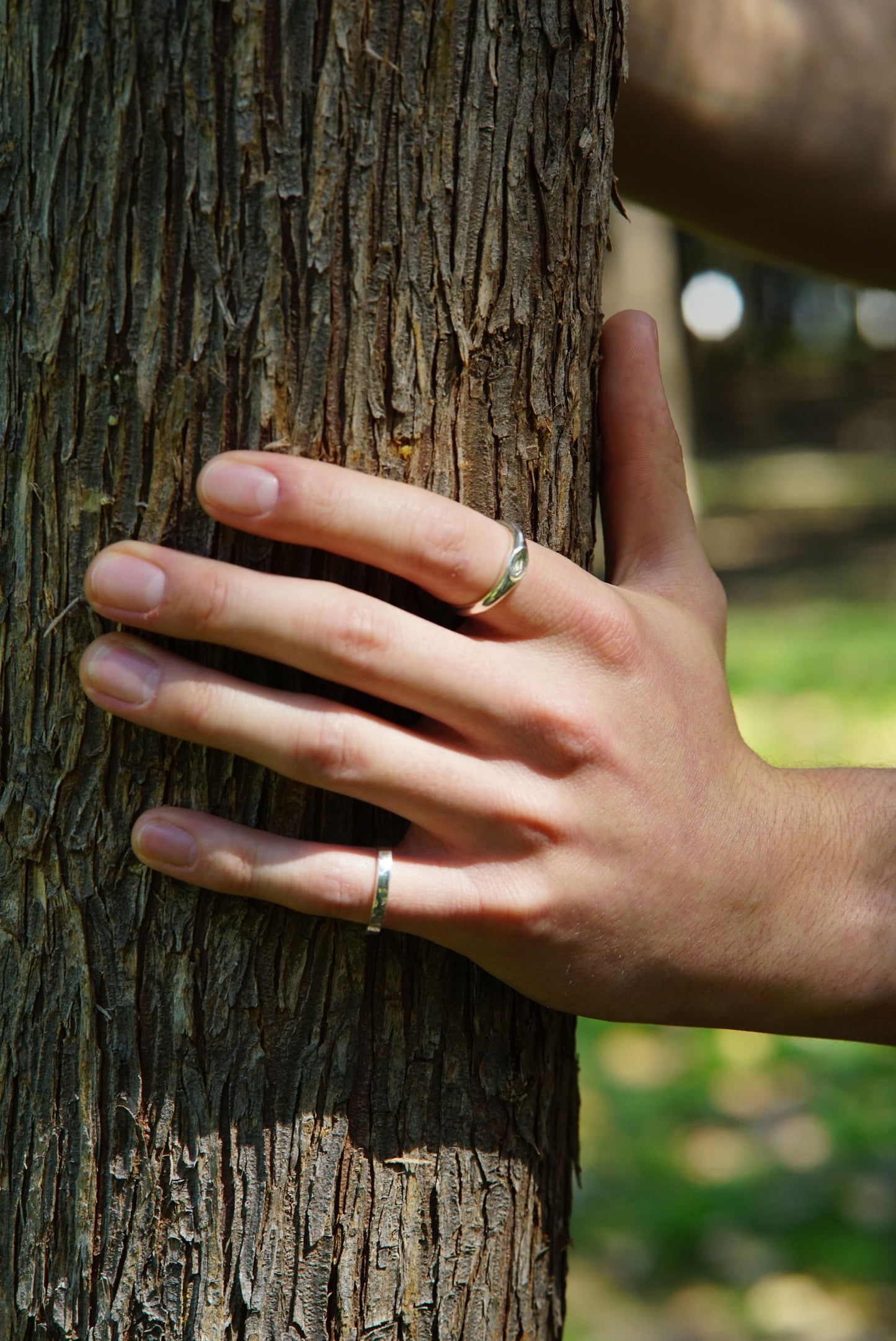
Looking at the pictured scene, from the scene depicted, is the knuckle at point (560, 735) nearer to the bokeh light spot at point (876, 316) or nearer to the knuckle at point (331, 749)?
the knuckle at point (331, 749)

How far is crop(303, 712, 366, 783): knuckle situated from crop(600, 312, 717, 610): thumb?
45 centimetres

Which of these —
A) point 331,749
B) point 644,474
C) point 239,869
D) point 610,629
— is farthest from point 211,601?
point 644,474

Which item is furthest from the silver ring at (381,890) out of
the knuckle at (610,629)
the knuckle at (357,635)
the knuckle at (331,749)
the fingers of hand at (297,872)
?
the knuckle at (610,629)

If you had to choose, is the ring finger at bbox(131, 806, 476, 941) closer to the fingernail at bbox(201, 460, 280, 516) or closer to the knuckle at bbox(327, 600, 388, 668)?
the knuckle at bbox(327, 600, 388, 668)

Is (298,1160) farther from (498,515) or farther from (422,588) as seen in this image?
(498,515)

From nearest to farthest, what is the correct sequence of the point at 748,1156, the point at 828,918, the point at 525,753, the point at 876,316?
the point at 525,753, the point at 828,918, the point at 748,1156, the point at 876,316

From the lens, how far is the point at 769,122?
6.17 feet

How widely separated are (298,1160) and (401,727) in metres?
0.56

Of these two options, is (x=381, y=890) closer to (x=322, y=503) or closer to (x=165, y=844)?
(x=165, y=844)

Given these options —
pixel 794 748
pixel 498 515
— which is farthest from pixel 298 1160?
pixel 794 748

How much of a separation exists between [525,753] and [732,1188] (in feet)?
8.67

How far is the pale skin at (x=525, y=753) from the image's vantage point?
1.15 meters

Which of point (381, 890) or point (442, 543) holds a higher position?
point (442, 543)

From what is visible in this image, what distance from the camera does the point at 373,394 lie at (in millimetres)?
1297
